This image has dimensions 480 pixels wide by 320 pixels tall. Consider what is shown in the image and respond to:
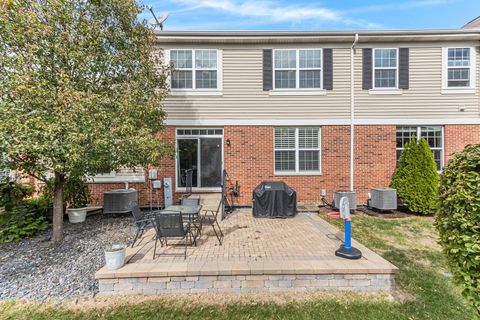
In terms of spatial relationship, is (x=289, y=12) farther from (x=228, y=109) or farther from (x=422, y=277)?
(x=422, y=277)

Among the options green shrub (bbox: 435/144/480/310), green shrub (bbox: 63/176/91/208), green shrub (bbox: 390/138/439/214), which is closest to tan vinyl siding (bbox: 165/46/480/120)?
green shrub (bbox: 390/138/439/214)

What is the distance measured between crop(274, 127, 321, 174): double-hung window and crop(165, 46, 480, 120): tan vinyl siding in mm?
575

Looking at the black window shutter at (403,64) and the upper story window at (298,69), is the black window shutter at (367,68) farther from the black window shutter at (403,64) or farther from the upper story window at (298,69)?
the upper story window at (298,69)

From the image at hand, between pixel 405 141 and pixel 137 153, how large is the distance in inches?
354

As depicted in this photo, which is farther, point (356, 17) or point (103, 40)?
point (356, 17)

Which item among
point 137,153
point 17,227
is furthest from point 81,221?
point 137,153

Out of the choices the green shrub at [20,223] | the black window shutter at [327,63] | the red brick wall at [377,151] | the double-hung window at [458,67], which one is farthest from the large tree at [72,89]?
the double-hung window at [458,67]

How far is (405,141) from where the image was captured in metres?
8.47

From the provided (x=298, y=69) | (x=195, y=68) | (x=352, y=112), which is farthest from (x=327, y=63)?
(x=195, y=68)

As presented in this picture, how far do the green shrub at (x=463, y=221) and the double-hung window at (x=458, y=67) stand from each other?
831 cm

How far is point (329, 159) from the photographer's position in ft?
27.5

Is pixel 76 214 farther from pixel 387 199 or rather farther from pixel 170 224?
pixel 387 199

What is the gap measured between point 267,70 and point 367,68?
358 centimetres

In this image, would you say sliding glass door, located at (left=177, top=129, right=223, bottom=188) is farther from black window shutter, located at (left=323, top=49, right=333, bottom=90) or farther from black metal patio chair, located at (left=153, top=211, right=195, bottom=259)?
black window shutter, located at (left=323, top=49, right=333, bottom=90)
